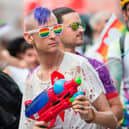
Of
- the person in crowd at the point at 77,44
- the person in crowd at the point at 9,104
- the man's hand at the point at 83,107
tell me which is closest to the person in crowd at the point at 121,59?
the person in crowd at the point at 77,44

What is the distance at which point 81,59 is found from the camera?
4785 mm

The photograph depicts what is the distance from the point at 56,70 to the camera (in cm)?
479

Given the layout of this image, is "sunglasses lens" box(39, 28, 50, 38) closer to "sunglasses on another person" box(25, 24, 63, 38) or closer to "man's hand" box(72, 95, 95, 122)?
"sunglasses on another person" box(25, 24, 63, 38)

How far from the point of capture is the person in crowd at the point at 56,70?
4.66m

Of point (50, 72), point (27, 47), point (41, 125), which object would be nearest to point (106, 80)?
point (50, 72)

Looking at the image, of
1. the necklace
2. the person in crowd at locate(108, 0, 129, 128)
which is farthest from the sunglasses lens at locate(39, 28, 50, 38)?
the person in crowd at locate(108, 0, 129, 128)

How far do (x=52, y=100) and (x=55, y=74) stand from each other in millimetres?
657

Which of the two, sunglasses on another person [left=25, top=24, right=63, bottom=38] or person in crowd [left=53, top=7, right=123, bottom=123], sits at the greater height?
sunglasses on another person [left=25, top=24, right=63, bottom=38]

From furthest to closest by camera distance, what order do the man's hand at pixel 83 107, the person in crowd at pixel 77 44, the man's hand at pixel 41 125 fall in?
the person in crowd at pixel 77 44 < the man's hand at pixel 41 125 < the man's hand at pixel 83 107

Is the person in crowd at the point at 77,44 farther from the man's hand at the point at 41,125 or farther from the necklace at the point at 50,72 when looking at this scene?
the man's hand at the point at 41,125

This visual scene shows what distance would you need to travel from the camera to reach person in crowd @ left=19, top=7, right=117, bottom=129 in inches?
184

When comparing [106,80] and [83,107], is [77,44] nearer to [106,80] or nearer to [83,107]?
[106,80]

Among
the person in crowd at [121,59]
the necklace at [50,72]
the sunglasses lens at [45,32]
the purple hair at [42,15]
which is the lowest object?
the person in crowd at [121,59]

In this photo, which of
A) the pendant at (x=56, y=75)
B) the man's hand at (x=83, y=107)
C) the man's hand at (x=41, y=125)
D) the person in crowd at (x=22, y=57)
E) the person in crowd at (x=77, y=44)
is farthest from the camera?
the person in crowd at (x=22, y=57)
